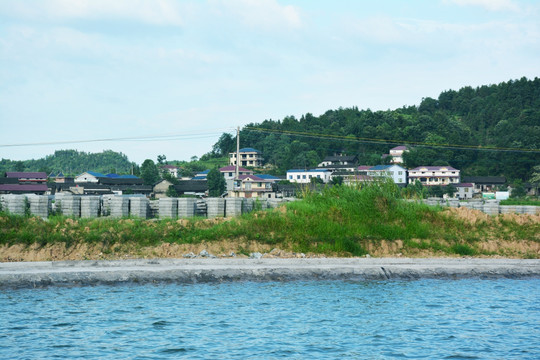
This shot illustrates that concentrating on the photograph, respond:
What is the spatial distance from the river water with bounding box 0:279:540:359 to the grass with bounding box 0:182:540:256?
14.4 feet

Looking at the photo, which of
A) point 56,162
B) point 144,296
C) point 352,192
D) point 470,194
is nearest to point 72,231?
point 144,296

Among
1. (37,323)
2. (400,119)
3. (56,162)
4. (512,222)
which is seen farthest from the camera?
(56,162)

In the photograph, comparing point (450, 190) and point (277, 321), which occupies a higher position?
point (450, 190)

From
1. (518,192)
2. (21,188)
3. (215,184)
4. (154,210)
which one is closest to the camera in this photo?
(154,210)

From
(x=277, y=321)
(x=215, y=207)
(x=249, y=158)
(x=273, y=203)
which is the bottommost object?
(x=277, y=321)

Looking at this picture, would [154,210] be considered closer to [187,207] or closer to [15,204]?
[187,207]

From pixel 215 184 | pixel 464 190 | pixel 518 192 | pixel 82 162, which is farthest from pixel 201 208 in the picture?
pixel 82 162

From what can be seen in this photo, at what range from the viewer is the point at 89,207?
2308 centimetres

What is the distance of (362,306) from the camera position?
12719mm

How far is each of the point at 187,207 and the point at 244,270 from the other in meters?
9.10

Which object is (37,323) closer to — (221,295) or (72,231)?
(221,295)

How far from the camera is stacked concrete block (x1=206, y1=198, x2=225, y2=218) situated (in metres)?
24.0

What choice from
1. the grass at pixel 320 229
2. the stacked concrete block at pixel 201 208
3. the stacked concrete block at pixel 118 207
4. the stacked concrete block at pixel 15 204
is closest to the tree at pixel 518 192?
the grass at pixel 320 229

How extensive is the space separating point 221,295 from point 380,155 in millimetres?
102564
